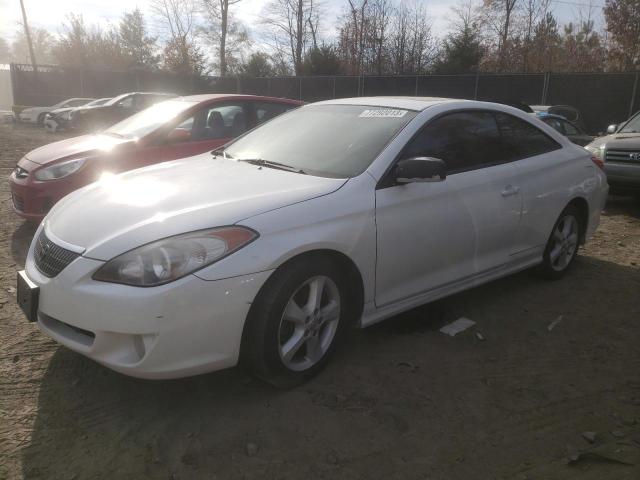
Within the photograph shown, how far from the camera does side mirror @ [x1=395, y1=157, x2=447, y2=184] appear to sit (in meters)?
3.00

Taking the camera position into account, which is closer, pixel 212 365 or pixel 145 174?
pixel 212 365

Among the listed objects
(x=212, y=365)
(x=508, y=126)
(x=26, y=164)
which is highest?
(x=508, y=126)

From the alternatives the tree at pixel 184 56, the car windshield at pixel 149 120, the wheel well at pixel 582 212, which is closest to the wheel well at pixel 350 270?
the wheel well at pixel 582 212

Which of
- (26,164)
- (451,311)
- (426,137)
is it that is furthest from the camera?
(26,164)

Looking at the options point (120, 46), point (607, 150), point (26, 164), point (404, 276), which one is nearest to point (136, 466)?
point (404, 276)

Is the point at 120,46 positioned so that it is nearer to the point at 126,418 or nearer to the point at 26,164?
the point at 26,164

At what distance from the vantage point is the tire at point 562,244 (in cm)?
450

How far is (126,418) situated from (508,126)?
3.33 metres

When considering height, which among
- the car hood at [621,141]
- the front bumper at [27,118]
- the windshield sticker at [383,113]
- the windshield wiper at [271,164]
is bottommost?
the front bumper at [27,118]

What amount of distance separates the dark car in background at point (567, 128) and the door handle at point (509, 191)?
6.96 meters

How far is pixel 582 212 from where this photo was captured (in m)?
4.72

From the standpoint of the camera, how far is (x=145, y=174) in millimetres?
3473

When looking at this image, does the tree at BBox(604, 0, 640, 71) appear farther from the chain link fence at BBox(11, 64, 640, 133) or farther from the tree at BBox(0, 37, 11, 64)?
the tree at BBox(0, 37, 11, 64)

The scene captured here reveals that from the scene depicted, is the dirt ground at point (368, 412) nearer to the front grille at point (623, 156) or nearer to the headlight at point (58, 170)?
the headlight at point (58, 170)
